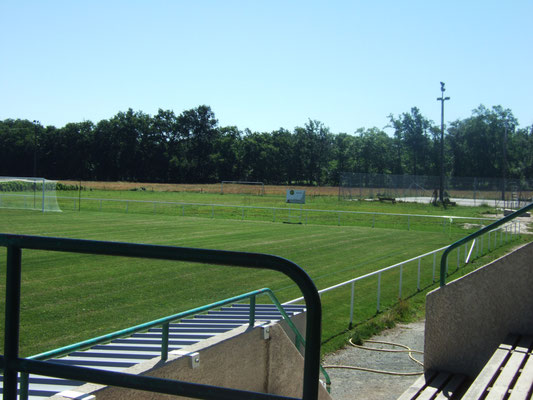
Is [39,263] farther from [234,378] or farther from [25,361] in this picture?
[25,361]

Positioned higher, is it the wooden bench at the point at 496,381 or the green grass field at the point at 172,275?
the wooden bench at the point at 496,381

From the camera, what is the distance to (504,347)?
641 cm

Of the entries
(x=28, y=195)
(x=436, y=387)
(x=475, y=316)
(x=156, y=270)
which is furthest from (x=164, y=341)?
(x=28, y=195)

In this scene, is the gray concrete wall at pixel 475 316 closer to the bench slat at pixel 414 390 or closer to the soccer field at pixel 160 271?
the bench slat at pixel 414 390

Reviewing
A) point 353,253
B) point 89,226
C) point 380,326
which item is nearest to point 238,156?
point 89,226

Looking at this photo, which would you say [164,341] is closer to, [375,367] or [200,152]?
[375,367]

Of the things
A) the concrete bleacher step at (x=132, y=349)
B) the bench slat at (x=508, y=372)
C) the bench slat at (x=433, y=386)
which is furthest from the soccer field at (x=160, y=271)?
the bench slat at (x=508, y=372)

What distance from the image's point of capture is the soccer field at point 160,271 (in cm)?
1107

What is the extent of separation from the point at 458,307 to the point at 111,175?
350 feet

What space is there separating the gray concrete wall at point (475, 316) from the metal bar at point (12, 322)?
222 inches

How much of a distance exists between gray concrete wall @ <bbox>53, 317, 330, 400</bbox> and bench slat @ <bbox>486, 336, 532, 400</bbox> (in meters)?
1.79

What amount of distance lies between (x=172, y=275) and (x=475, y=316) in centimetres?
1034

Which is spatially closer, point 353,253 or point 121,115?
point 353,253

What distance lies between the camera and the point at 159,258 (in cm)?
180
